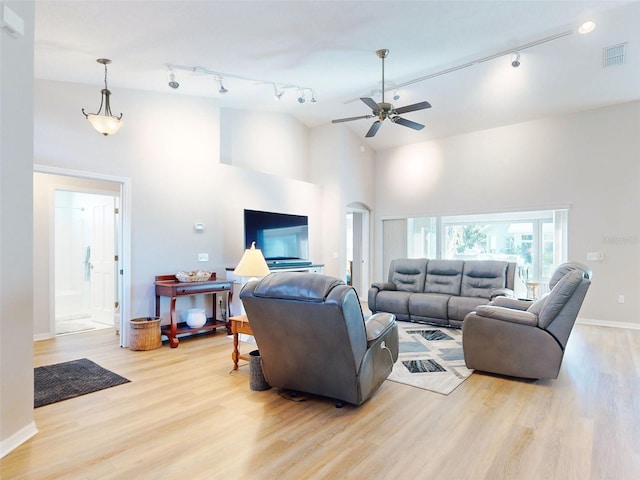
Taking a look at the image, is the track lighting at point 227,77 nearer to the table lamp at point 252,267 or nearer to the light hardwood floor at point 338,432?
the table lamp at point 252,267

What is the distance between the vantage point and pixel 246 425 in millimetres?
2498

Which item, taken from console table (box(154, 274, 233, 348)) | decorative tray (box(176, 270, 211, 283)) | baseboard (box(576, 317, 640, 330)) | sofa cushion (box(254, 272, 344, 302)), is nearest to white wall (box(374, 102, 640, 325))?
baseboard (box(576, 317, 640, 330))

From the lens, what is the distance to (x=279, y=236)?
6.17 m

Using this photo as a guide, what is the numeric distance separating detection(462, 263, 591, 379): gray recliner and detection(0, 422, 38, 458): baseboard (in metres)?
3.53

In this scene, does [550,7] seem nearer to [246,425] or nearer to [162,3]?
[162,3]

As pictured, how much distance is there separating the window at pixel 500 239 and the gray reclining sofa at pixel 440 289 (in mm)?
994

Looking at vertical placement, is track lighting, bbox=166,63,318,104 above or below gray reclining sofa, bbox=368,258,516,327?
above

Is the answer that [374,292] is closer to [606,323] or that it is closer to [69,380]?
[606,323]

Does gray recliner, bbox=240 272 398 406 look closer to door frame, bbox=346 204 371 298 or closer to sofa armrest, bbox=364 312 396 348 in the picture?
sofa armrest, bbox=364 312 396 348

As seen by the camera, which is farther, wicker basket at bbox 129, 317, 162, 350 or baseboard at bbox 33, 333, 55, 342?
baseboard at bbox 33, 333, 55, 342

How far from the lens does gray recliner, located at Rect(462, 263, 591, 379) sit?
3158 millimetres

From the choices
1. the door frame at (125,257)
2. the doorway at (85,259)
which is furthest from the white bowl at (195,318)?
the doorway at (85,259)

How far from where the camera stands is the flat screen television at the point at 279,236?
226 inches

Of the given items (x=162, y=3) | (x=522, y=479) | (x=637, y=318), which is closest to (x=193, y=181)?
(x=162, y=3)
